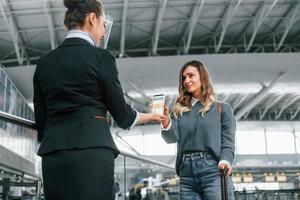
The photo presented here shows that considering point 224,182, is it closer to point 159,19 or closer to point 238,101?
point 159,19

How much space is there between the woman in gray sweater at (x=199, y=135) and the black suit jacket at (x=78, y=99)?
32.4 inches

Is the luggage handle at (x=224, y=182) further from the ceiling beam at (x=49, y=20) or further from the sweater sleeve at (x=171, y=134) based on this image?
the ceiling beam at (x=49, y=20)

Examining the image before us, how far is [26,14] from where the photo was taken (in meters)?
20.5

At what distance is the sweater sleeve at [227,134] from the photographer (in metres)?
3.00

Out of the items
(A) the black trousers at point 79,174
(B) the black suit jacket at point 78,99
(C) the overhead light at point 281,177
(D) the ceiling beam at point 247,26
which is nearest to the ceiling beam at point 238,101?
(D) the ceiling beam at point 247,26

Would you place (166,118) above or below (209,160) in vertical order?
above

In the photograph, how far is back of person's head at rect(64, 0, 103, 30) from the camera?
240 centimetres

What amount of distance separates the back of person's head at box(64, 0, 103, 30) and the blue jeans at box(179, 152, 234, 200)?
124cm

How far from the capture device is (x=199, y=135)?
3.07m

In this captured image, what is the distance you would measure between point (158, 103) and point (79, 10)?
0.89 metres

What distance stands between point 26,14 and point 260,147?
2965 centimetres

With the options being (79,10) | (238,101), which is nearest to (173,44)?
(238,101)

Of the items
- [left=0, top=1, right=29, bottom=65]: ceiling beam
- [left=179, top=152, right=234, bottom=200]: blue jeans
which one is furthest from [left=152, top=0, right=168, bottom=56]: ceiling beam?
[left=179, top=152, right=234, bottom=200]: blue jeans

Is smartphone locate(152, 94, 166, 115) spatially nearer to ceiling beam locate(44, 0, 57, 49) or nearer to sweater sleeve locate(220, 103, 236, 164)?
sweater sleeve locate(220, 103, 236, 164)
